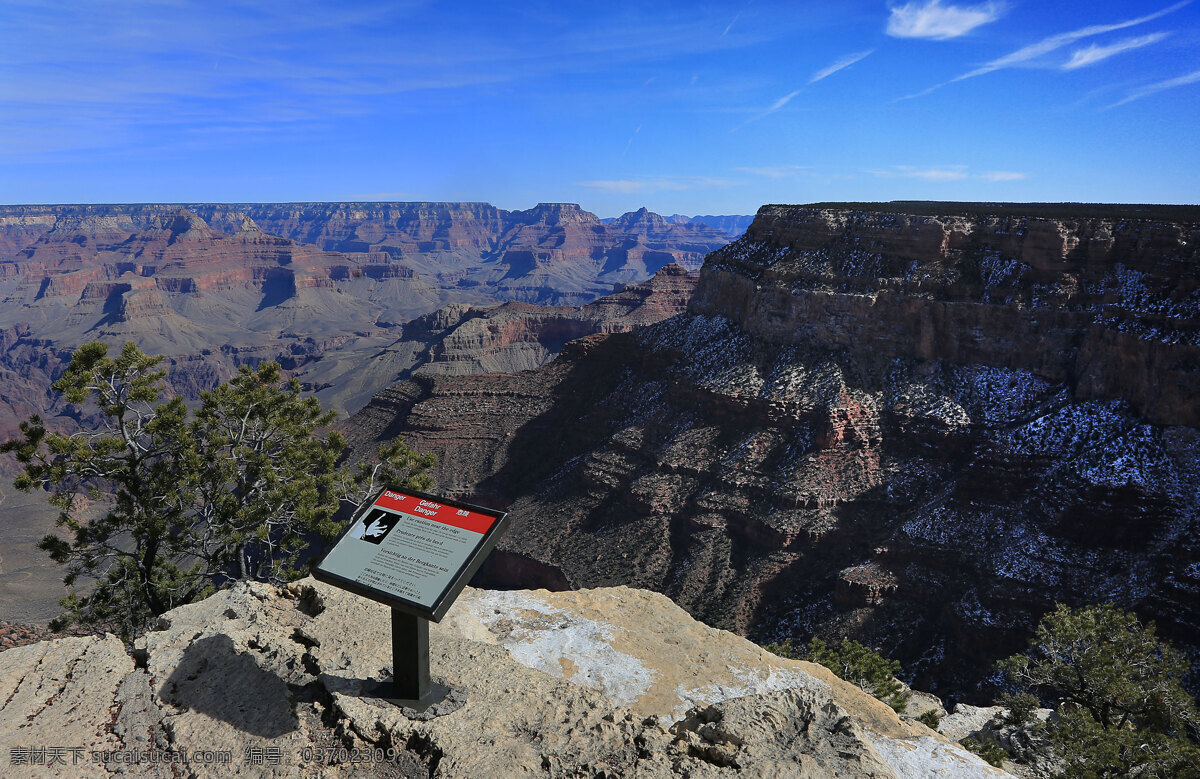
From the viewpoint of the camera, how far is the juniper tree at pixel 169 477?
16484mm

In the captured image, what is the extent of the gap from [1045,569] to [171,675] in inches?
1476

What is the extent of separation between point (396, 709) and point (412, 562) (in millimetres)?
2169

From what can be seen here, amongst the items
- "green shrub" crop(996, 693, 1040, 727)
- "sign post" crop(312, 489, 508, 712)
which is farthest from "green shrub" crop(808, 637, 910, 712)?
"sign post" crop(312, 489, 508, 712)

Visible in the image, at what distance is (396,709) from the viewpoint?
9180 millimetres

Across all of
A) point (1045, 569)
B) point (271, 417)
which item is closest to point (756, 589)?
point (1045, 569)

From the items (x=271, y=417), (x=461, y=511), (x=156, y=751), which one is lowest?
(x=156, y=751)

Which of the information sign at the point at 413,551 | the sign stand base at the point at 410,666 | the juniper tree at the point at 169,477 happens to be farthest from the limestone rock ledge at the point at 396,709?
the juniper tree at the point at 169,477

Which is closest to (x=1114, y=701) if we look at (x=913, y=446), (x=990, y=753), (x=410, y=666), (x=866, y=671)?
(x=990, y=753)

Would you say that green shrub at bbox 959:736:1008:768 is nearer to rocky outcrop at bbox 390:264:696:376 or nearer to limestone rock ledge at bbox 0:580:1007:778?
limestone rock ledge at bbox 0:580:1007:778

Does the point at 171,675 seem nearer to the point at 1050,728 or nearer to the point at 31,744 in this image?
the point at 31,744

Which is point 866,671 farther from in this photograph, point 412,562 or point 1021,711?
point 412,562

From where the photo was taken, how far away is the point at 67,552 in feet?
56.5

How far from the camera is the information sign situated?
8453 millimetres

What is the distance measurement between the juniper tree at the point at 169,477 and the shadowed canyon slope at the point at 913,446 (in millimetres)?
25972
